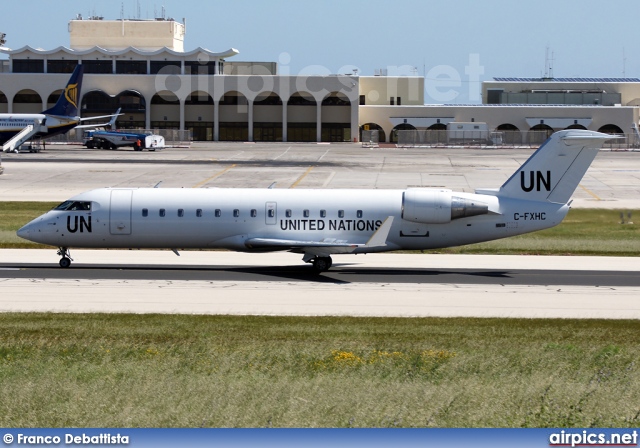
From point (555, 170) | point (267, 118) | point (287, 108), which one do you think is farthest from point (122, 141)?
point (555, 170)

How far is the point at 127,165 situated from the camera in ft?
287

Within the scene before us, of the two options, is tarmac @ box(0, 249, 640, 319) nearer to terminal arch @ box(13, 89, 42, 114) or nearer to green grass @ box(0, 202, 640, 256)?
green grass @ box(0, 202, 640, 256)

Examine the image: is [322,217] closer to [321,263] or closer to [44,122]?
[321,263]

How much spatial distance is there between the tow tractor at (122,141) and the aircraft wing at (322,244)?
252ft

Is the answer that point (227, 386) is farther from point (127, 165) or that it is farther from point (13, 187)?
point (127, 165)

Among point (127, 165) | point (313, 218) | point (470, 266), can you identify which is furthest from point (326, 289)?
point (127, 165)

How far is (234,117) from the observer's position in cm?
13862

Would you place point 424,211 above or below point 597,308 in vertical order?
above

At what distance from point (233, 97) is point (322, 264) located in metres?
105

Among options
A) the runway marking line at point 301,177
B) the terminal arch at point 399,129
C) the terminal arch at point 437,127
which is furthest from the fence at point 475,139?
the runway marking line at point 301,177

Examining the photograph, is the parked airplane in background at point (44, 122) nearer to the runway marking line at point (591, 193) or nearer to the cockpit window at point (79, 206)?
the runway marking line at point (591, 193)

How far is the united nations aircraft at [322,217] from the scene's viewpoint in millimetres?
35938

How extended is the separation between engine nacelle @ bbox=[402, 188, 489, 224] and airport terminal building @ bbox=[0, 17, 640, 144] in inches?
3687

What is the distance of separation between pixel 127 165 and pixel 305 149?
3325cm
